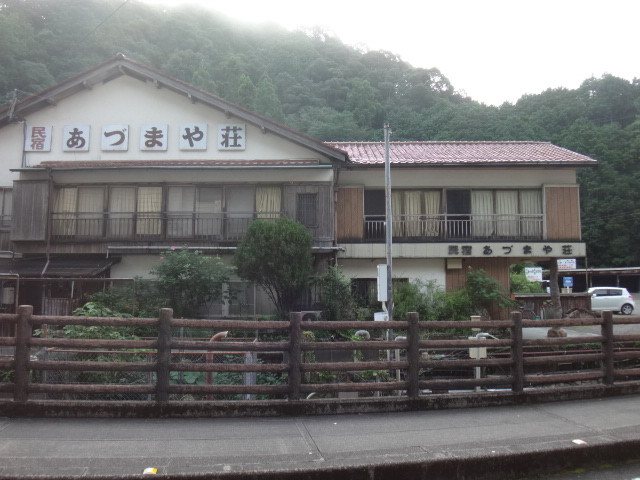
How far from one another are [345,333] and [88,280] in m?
8.47

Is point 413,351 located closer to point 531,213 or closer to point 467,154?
point 531,213

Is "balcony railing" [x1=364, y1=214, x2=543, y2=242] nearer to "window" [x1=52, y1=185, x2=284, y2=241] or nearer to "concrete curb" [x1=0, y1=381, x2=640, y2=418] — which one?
"window" [x1=52, y1=185, x2=284, y2=241]

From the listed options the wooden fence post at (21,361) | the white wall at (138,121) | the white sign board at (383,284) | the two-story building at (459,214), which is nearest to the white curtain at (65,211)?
the white wall at (138,121)

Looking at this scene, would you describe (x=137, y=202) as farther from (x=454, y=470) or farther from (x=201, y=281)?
(x=454, y=470)

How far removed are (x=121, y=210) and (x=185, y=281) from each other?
5.22m

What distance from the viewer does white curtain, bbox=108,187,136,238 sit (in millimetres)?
18000

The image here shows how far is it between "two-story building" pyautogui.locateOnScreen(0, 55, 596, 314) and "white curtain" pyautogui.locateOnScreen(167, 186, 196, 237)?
38 millimetres

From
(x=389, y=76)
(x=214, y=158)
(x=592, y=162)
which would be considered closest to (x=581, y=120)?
(x=389, y=76)

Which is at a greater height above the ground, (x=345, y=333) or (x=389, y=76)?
(x=389, y=76)

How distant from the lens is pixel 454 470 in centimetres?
460

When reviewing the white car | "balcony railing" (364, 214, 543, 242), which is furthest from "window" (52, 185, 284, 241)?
the white car

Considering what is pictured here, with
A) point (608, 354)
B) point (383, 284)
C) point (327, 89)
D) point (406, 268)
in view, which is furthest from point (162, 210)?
point (327, 89)

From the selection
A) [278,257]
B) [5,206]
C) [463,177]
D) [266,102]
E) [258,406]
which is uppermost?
[266,102]

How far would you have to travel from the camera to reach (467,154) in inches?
801
